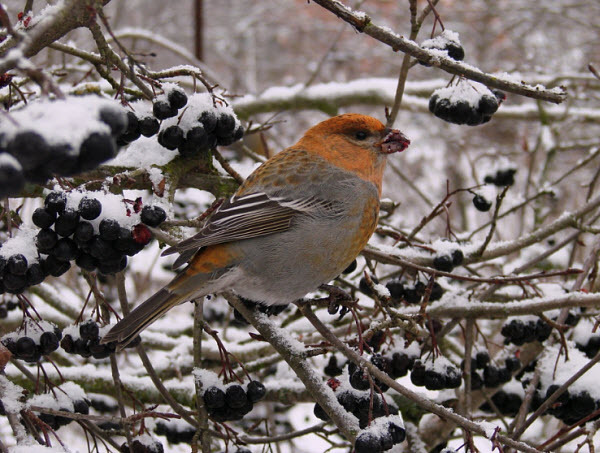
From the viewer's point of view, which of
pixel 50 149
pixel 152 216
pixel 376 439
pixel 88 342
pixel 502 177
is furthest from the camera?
pixel 502 177

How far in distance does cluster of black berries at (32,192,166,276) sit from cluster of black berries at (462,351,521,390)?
1608mm

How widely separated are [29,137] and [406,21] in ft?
32.7

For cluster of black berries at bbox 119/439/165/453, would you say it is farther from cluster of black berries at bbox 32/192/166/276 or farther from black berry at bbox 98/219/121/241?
black berry at bbox 98/219/121/241

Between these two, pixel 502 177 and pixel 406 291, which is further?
pixel 502 177

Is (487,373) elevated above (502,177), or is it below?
below

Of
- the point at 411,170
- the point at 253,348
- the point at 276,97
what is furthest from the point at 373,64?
the point at 253,348

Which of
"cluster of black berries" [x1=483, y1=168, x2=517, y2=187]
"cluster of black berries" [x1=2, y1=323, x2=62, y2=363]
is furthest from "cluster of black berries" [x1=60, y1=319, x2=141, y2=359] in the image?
"cluster of black berries" [x1=483, y1=168, x2=517, y2=187]

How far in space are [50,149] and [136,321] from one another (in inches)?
42.3

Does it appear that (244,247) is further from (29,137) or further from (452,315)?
(29,137)

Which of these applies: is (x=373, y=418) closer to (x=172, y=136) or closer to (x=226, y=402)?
(x=226, y=402)

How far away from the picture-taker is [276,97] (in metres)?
4.03

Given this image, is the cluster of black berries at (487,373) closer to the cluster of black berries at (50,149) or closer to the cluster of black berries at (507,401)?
the cluster of black berries at (507,401)

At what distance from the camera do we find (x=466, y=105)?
2.49 m

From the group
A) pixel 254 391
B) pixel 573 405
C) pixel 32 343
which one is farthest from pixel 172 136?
pixel 573 405
